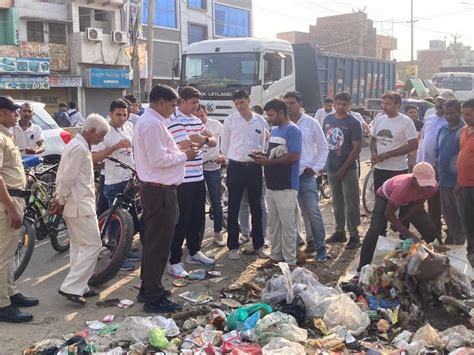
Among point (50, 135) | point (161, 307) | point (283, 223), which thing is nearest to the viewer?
point (161, 307)

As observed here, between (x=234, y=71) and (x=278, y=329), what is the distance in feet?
31.8

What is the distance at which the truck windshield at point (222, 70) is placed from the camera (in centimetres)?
1269

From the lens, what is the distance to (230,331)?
4047 millimetres

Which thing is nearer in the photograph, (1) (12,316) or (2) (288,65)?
(1) (12,316)

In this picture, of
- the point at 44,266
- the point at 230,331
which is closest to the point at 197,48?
the point at 44,266

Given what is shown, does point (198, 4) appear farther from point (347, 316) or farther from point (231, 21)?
point (347, 316)

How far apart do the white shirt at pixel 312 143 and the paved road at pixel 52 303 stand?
57.5 inches

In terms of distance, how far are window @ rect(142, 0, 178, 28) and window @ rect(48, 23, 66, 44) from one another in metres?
6.13

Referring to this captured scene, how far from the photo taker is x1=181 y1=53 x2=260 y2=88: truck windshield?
12.7 metres

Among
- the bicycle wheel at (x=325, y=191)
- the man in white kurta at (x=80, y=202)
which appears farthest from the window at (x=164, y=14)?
the man in white kurta at (x=80, y=202)

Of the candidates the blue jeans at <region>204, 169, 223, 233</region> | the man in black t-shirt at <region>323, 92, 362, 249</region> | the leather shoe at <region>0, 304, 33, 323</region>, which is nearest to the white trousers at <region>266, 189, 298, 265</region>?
the blue jeans at <region>204, 169, 223, 233</region>

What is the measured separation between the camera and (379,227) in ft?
17.2

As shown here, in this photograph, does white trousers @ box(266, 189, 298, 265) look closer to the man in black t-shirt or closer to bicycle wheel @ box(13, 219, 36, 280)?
the man in black t-shirt

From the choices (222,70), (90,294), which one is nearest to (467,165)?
(90,294)
